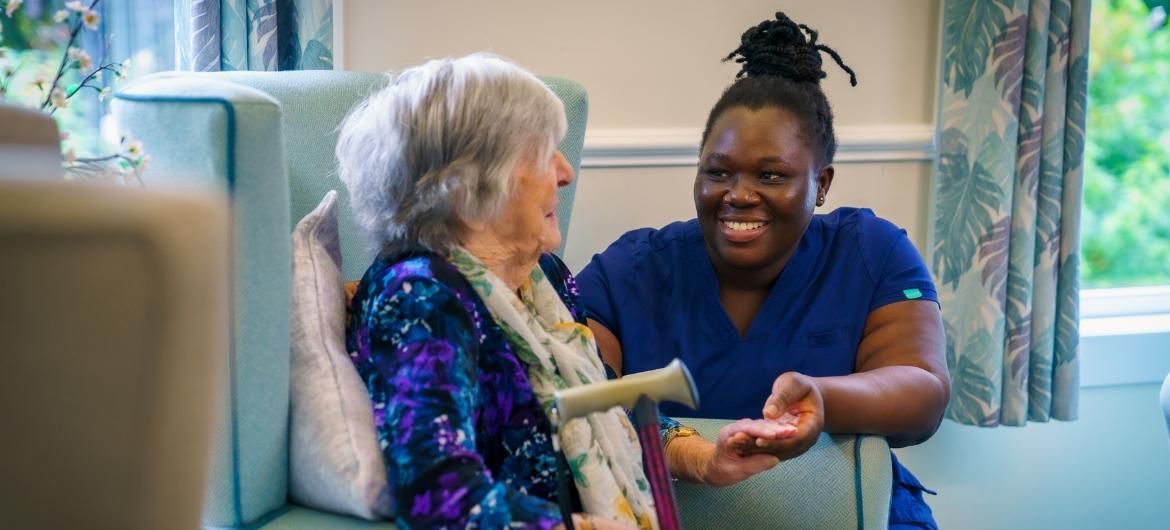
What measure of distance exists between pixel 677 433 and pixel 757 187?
1.45 ft

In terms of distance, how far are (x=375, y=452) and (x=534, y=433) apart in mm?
187

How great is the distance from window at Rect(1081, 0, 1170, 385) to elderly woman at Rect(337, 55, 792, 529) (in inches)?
69.8

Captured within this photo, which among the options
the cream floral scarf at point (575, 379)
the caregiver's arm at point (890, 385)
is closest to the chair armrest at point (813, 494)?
the caregiver's arm at point (890, 385)

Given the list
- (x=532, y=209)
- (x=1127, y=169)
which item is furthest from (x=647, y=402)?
(x=1127, y=169)

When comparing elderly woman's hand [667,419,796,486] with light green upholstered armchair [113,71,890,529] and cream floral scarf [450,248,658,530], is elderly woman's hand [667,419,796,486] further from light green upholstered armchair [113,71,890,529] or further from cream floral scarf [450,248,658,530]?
light green upholstered armchair [113,71,890,529]

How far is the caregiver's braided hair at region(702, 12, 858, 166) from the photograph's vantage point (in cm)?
175

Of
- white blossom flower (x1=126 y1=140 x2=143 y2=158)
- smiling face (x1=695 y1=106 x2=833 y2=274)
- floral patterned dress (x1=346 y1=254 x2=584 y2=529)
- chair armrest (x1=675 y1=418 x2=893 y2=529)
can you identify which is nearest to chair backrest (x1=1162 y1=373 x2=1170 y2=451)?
chair armrest (x1=675 y1=418 x2=893 y2=529)

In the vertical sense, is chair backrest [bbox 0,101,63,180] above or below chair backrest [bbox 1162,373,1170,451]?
above

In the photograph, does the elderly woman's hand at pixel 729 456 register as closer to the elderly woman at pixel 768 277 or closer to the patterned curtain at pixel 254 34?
the elderly woman at pixel 768 277

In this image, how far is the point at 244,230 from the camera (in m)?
1.07

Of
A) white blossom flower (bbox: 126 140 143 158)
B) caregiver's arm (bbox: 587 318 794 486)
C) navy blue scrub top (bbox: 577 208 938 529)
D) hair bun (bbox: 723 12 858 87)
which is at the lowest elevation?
caregiver's arm (bbox: 587 318 794 486)

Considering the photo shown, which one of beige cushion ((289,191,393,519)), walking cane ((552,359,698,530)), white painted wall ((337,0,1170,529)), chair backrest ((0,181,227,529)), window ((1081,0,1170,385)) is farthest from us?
window ((1081,0,1170,385))

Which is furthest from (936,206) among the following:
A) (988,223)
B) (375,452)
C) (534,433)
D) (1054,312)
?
(375,452)

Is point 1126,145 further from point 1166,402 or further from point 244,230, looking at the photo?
point 244,230
